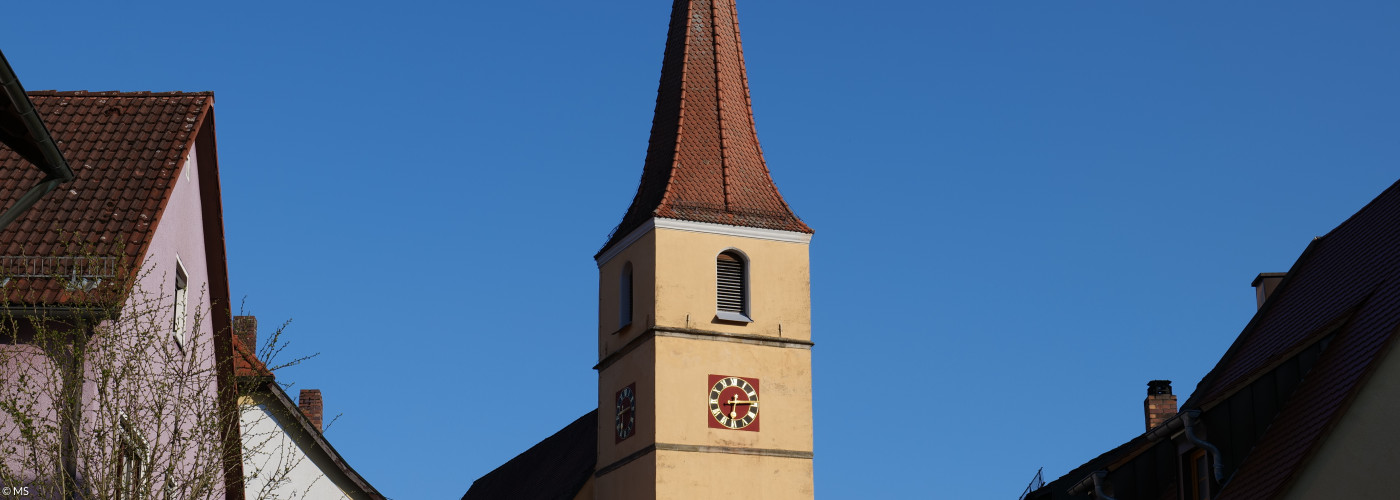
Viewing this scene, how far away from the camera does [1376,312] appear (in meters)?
16.4

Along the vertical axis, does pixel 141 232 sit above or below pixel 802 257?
below

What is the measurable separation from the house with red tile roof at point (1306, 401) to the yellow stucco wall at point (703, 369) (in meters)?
16.6

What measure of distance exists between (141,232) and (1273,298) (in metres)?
12.4

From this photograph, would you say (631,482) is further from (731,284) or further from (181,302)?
(181,302)

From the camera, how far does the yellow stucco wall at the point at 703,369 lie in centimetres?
3753

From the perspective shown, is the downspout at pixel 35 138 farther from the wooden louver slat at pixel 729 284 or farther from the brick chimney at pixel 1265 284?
the wooden louver slat at pixel 729 284

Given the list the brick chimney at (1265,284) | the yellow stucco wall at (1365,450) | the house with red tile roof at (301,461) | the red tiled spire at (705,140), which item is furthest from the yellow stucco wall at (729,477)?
the yellow stucco wall at (1365,450)

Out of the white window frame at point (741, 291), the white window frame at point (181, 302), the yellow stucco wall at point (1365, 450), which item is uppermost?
the white window frame at point (741, 291)

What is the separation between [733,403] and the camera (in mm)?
38281

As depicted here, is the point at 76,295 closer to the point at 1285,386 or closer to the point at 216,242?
the point at 216,242

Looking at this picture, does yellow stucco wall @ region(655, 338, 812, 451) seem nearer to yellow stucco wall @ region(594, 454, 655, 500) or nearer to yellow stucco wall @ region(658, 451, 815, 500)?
yellow stucco wall @ region(658, 451, 815, 500)

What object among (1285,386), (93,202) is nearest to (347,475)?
(93,202)

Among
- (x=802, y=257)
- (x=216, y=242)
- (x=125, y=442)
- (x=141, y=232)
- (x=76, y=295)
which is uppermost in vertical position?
(x=802, y=257)

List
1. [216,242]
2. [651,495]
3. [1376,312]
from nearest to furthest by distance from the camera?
[1376,312] < [216,242] < [651,495]
